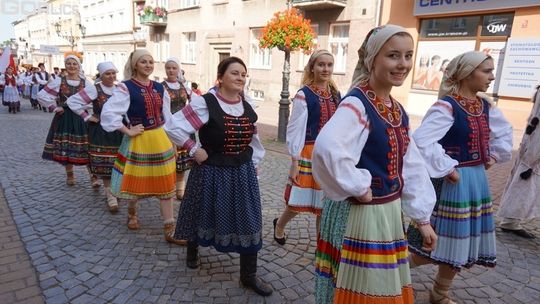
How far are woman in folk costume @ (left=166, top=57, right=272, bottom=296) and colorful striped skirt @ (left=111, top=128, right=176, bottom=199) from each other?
3.28ft

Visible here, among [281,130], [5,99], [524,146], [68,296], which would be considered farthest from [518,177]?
[5,99]

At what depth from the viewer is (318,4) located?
50.6 ft

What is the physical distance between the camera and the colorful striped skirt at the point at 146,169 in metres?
3.95

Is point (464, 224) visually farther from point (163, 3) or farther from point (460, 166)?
point (163, 3)

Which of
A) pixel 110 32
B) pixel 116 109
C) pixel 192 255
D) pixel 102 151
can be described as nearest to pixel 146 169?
pixel 116 109

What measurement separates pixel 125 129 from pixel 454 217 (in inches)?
127

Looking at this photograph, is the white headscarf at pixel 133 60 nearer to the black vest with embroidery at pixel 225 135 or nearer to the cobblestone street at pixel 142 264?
the black vest with embroidery at pixel 225 135

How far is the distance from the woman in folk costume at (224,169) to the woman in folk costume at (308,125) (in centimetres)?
53

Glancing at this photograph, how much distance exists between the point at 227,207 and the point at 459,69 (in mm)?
2138

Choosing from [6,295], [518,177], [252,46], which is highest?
[252,46]

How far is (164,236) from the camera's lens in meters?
4.16

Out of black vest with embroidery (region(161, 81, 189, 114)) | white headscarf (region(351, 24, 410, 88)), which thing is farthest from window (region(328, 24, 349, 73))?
white headscarf (region(351, 24, 410, 88))

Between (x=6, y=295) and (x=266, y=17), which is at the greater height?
(x=266, y=17)

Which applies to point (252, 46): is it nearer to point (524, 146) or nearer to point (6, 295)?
point (524, 146)
